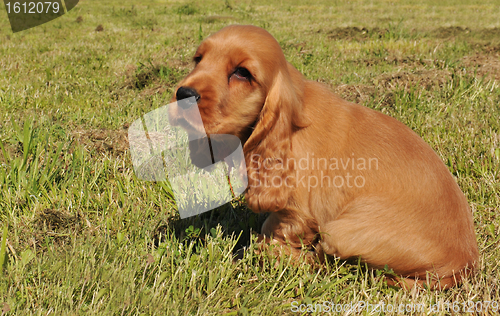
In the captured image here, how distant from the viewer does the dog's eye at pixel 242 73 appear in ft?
6.67

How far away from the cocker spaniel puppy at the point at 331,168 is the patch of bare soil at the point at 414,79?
2.43m

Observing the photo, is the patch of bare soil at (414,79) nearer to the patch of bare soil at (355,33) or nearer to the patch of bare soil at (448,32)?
the patch of bare soil at (355,33)

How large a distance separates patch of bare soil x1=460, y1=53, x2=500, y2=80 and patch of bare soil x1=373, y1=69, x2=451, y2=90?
47 cm

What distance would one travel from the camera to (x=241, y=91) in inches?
80.1

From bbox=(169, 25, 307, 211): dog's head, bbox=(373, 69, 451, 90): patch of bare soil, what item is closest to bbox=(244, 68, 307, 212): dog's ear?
bbox=(169, 25, 307, 211): dog's head

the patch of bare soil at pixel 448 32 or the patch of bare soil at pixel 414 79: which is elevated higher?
the patch of bare soil at pixel 448 32

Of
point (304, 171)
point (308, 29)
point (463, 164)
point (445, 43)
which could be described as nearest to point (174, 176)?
point (304, 171)

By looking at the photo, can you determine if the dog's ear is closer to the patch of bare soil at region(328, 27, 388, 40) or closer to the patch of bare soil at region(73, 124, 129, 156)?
the patch of bare soil at region(73, 124, 129, 156)

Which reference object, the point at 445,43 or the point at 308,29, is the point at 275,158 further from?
the point at 308,29

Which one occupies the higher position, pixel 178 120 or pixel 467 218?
pixel 178 120

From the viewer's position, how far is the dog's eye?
80.0 inches

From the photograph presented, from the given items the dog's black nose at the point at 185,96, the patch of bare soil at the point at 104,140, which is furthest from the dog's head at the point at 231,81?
the patch of bare soil at the point at 104,140

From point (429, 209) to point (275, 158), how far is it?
0.85 m

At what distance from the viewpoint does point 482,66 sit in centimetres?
518
